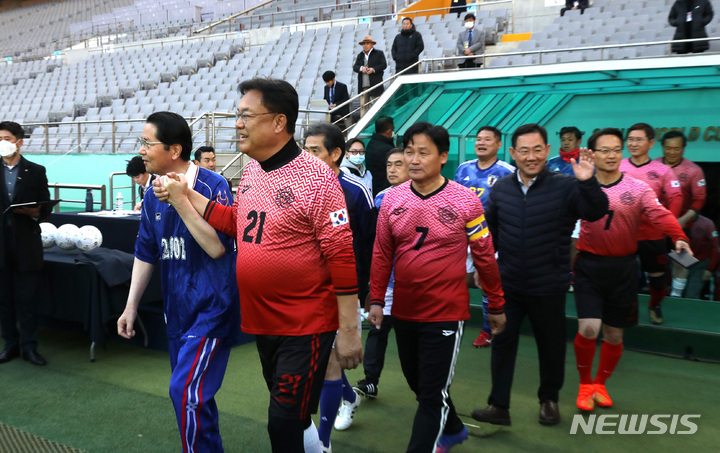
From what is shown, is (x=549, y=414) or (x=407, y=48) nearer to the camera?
(x=549, y=414)

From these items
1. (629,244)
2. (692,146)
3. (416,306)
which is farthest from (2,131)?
(692,146)

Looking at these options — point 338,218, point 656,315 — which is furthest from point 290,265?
point 656,315

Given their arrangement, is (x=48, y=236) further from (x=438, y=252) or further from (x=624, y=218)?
(x=624, y=218)

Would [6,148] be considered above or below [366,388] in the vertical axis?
above

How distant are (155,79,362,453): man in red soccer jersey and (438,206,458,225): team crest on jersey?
2.49ft

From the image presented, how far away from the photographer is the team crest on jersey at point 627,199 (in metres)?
3.71

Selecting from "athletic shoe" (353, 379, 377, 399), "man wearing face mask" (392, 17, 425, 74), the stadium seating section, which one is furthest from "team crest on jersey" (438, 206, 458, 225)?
"man wearing face mask" (392, 17, 425, 74)

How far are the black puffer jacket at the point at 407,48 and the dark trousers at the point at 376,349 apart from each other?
24.5 feet

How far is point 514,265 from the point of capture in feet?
11.2

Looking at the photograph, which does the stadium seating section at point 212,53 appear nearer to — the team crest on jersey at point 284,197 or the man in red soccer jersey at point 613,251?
the man in red soccer jersey at point 613,251

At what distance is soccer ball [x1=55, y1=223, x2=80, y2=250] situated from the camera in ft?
16.6

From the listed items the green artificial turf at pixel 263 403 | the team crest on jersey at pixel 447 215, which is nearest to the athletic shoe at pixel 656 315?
the green artificial turf at pixel 263 403

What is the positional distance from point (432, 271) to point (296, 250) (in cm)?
86

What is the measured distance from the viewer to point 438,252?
2.76 m
